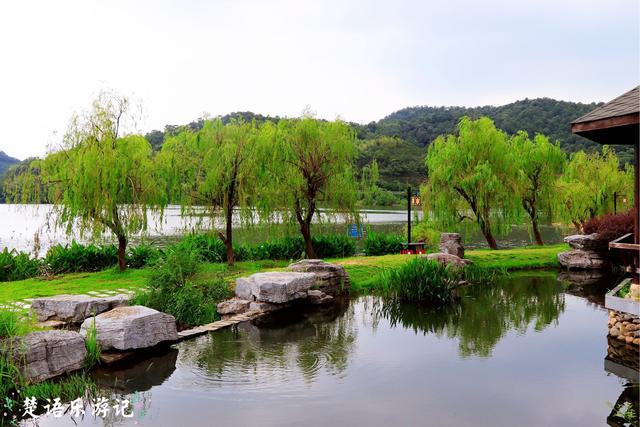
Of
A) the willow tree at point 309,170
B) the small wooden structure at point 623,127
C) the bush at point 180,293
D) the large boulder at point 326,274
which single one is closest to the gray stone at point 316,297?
the large boulder at point 326,274

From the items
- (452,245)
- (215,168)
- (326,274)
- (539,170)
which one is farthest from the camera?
(539,170)

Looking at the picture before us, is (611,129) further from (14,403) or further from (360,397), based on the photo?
(14,403)

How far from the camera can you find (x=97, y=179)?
416 inches

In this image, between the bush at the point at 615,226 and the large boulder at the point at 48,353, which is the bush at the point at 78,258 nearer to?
the large boulder at the point at 48,353

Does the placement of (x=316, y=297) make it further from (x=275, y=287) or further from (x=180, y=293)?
(x=180, y=293)

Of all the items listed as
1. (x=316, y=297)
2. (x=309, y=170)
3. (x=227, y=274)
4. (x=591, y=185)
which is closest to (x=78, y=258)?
(x=227, y=274)

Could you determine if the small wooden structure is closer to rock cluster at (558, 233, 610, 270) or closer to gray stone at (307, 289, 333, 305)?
gray stone at (307, 289, 333, 305)

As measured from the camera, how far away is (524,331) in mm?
8156

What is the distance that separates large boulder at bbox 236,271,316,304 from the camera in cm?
927

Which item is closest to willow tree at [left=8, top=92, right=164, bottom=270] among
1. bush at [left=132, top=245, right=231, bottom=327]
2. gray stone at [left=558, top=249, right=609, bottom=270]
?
bush at [left=132, top=245, right=231, bottom=327]

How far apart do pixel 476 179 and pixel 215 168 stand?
307 inches

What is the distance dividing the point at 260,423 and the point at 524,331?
5.10 meters

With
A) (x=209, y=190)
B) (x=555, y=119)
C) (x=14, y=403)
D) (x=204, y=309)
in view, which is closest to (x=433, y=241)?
(x=209, y=190)

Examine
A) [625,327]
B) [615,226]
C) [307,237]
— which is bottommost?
[625,327]
